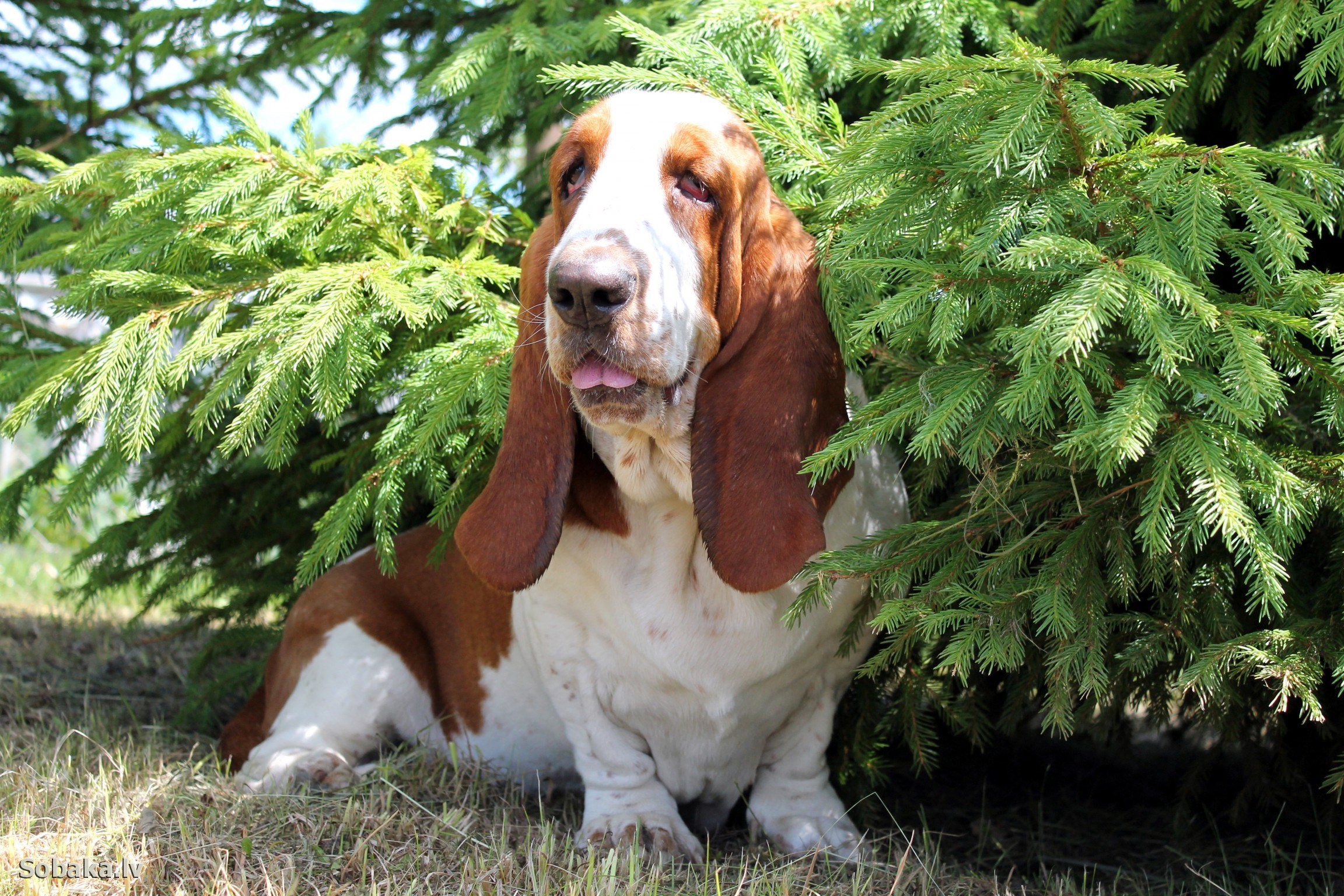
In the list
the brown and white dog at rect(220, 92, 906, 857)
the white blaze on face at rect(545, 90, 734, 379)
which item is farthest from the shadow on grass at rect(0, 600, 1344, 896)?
the white blaze on face at rect(545, 90, 734, 379)

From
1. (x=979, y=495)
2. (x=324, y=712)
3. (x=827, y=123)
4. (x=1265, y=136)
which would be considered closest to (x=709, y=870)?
(x=979, y=495)

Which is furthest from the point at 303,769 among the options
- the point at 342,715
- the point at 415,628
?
the point at 415,628

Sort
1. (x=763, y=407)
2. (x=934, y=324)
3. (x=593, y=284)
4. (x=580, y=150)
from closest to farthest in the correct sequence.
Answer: (x=934, y=324), (x=593, y=284), (x=763, y=407), (x=580, y=150)

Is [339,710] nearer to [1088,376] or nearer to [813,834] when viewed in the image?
[813,834]

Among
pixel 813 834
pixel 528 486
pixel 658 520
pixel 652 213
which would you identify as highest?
pixel 652 213

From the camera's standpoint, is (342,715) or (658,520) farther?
(342,715)

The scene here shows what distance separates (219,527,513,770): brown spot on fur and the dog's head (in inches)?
29.3

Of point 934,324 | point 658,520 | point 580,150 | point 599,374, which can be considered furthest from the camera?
point 658,520

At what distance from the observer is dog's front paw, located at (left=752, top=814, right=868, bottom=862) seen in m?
2.65

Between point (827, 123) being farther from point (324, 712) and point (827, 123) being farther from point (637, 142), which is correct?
point (324, 712)

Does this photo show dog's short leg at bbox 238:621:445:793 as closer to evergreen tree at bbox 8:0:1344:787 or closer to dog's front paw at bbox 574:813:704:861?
evergreen tree at bbox 8:0:1344:787

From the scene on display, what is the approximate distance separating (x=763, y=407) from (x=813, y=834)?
3.43ft

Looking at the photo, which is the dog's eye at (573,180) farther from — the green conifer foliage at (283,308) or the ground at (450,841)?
the ground at (450,841)

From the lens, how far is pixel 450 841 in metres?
2.43
